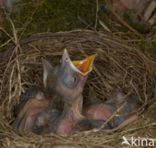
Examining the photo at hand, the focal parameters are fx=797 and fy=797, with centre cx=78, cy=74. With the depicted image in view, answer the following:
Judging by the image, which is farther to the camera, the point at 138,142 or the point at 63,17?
the point at 63,17

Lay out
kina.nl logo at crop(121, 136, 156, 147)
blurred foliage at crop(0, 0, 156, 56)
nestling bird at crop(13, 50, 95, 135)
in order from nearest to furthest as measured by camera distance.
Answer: kina.nl logo at crop(121, 136, 156, 147), nestling bird at crop(13, 50, 95, 135), blurred foliage at crop(0, 0, 156, 56)

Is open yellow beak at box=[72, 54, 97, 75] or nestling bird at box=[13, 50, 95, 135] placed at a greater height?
open yellow beak at box=[72, 54, 97, 75]

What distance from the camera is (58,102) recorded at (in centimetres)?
274

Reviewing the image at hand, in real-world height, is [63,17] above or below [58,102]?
above

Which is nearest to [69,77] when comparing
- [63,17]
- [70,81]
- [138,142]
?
[70,81]

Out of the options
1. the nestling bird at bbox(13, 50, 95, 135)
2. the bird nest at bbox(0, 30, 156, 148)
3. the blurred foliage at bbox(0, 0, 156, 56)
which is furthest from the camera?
the blurred foliage at bbox(0, 0, 156, 56)

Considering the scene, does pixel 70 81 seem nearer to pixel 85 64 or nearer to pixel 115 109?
pixel 85 64

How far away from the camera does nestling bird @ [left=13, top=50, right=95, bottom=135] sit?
2.66 meters

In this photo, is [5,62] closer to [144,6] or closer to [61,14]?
[61,14]

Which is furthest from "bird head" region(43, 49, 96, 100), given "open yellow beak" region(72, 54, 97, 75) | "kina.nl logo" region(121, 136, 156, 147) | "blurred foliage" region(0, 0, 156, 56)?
"blurred foliage" region(0, 0, 156, 56)

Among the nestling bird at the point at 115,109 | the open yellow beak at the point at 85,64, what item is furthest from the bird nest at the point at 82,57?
the open yellow beak at the point at 85,64

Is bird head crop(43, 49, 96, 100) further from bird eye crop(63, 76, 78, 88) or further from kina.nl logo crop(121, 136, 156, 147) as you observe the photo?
kina.nl logo crop(121, 136, 156, 147)

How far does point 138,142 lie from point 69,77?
351mm

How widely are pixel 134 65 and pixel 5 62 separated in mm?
469
